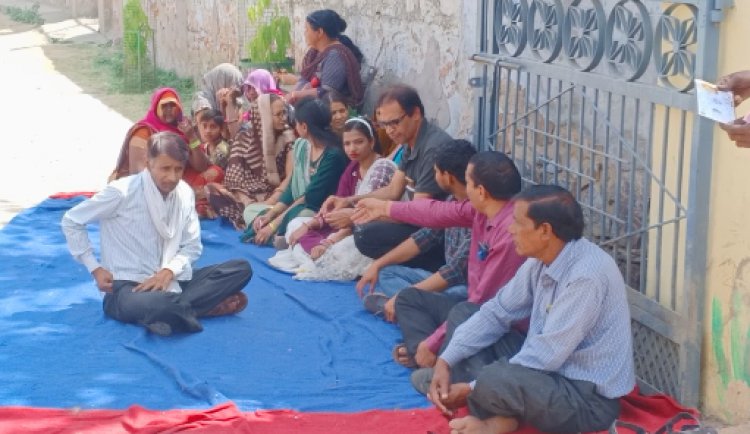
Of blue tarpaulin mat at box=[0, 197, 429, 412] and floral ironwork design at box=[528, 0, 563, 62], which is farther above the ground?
floral ironwork design at box=[528, 0, 563, 62]

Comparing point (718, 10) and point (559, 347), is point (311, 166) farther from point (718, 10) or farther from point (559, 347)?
point (718, 10)

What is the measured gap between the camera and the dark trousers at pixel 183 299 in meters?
5.58

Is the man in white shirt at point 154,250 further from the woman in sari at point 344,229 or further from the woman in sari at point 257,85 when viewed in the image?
the woman in sari at point 257,85

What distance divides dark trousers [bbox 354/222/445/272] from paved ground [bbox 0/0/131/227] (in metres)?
3.15

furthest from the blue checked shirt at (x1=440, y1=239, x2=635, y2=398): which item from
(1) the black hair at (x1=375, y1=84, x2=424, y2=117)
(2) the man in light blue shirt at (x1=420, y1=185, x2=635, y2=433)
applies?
(1) the black hair at (x1=375, y1=84, x2=424, y2=117)

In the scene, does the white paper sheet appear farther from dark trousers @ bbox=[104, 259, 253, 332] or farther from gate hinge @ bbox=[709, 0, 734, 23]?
dark trousers @ bbox=[104, 259, 253, 332]

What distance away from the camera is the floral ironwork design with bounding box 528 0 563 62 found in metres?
5.09

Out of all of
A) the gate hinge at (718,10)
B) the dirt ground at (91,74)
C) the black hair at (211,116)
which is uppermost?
the gate hinge at (718,10)

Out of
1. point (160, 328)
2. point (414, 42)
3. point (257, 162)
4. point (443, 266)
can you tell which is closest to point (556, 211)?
point (443, 266)

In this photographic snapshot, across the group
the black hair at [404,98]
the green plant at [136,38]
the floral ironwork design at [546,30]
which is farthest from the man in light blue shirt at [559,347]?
the green plant at [136,38]

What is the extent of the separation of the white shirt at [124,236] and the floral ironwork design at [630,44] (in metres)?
2.31

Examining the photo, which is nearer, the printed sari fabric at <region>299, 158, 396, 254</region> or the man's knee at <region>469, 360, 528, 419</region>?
the man's knee at <region>469, 360, 528, 419</region>

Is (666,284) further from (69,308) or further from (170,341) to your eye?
(69,308)

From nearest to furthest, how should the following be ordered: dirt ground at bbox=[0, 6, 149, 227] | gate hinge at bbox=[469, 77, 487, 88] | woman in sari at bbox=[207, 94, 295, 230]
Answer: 1. gate hinge at bbox=[469, 77, 487, 88]
2. woman in sari at bbox=[207, 94, 295, 230]
3. dirt ground at bbox=[0, 6, 149, 227]
